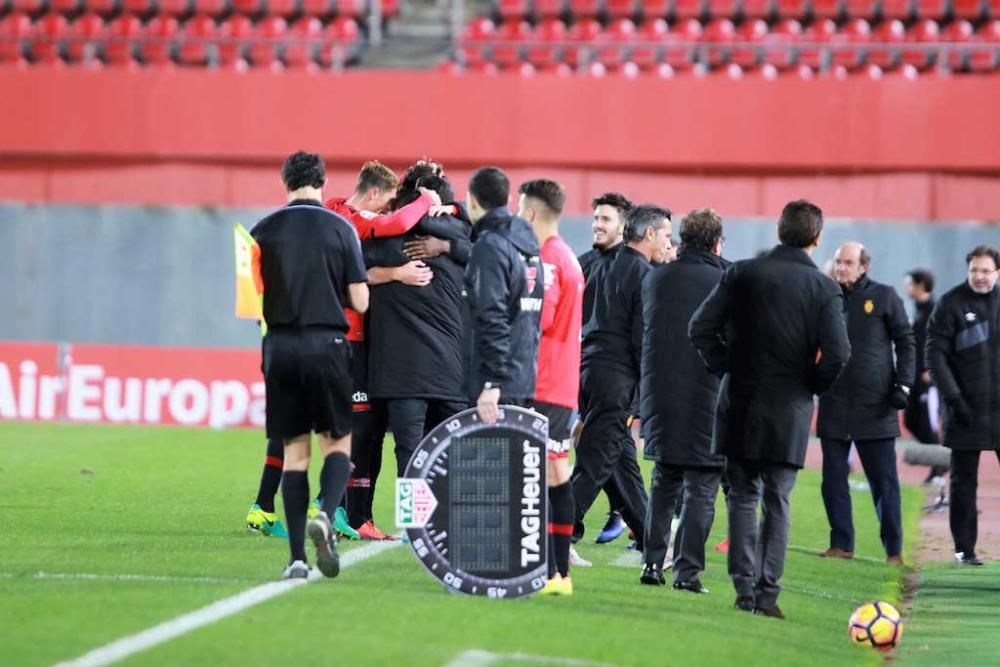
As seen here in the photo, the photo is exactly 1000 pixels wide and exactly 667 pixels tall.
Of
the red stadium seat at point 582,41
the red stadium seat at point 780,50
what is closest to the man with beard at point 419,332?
the red stadium seat at point 582,41

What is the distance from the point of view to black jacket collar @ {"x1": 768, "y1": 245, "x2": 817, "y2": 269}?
8414 mm

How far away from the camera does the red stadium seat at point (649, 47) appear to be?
23938 mm

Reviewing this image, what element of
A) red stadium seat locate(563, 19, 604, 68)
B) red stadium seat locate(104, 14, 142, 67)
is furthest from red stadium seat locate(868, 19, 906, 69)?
red stadium seat locate(104, 14, 142, 67)

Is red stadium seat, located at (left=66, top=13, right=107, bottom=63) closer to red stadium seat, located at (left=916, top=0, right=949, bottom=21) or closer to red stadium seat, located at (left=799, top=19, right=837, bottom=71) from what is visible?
red stadium seat, located at (left=799, top=19, right=837, bottom=71)

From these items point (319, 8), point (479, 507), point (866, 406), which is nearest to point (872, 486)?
Result: point (866, 406)

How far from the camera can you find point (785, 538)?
28.0ft

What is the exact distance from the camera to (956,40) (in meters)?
24.3

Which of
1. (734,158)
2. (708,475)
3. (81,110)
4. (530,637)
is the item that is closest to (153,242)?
(81,110)

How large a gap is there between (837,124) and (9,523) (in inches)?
578

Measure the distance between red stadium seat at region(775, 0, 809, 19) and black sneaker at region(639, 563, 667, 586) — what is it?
17.5m

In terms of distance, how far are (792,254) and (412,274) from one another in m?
2.18

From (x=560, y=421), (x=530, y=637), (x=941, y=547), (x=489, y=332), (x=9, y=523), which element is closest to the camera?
(x=530, y=637)

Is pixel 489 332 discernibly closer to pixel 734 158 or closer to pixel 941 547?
pixel 941 547

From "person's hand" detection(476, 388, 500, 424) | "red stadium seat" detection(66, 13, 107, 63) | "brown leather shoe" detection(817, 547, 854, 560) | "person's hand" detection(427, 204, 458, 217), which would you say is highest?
"red stadium seat" detection(66, 13, 107, 63)
